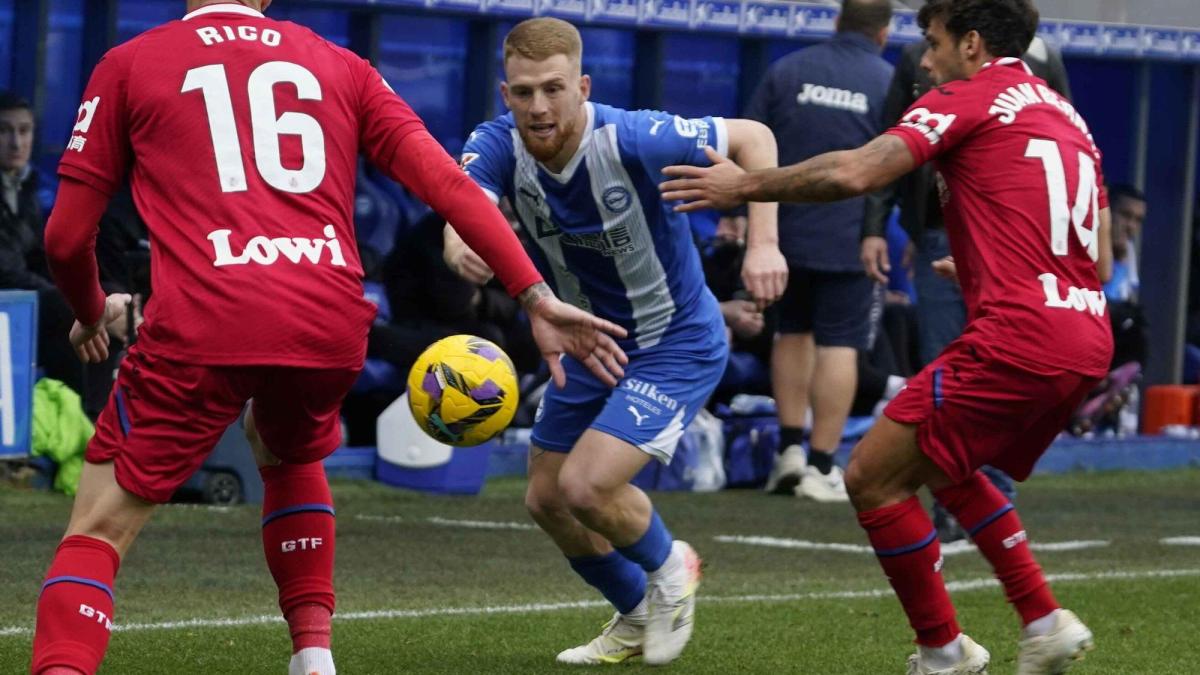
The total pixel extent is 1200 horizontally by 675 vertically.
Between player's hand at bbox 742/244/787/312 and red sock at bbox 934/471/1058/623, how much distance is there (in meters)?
0.73

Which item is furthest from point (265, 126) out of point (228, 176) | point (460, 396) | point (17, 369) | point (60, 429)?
point (60, 429)

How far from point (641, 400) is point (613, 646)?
0.72 metres

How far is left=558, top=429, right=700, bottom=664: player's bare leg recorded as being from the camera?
20.8ft

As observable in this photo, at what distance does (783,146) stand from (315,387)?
21.9 ft

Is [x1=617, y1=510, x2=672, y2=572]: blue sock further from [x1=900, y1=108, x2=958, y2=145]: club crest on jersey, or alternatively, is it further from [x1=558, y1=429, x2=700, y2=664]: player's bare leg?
[x1=900, y1=108, x2=958, y2=145]: club crest on jersey

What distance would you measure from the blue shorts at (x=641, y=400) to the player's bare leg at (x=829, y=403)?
173 inches

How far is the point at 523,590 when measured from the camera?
26.1ft

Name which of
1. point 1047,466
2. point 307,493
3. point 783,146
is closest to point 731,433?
point 783,146

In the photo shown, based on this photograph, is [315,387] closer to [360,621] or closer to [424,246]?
[360,621]

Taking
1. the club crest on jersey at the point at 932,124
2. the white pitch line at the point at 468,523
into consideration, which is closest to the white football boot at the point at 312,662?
the club crest on jersey at the point at 932,124

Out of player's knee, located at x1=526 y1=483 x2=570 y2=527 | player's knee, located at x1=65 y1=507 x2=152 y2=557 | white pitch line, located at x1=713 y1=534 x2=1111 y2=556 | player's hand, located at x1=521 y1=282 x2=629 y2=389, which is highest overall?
player's hand, located at x1=521 y1=282 x2=629 y2=389

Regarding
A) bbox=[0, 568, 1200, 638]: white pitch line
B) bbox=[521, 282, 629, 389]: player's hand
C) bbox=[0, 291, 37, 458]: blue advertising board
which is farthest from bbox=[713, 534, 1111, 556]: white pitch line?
bbox=[521, 282, 629, 389]: player's hand

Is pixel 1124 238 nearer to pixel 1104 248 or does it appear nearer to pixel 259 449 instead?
pixel 1104 248

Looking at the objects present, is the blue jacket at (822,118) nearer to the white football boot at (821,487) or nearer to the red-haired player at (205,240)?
the white football boot at (821,487)
